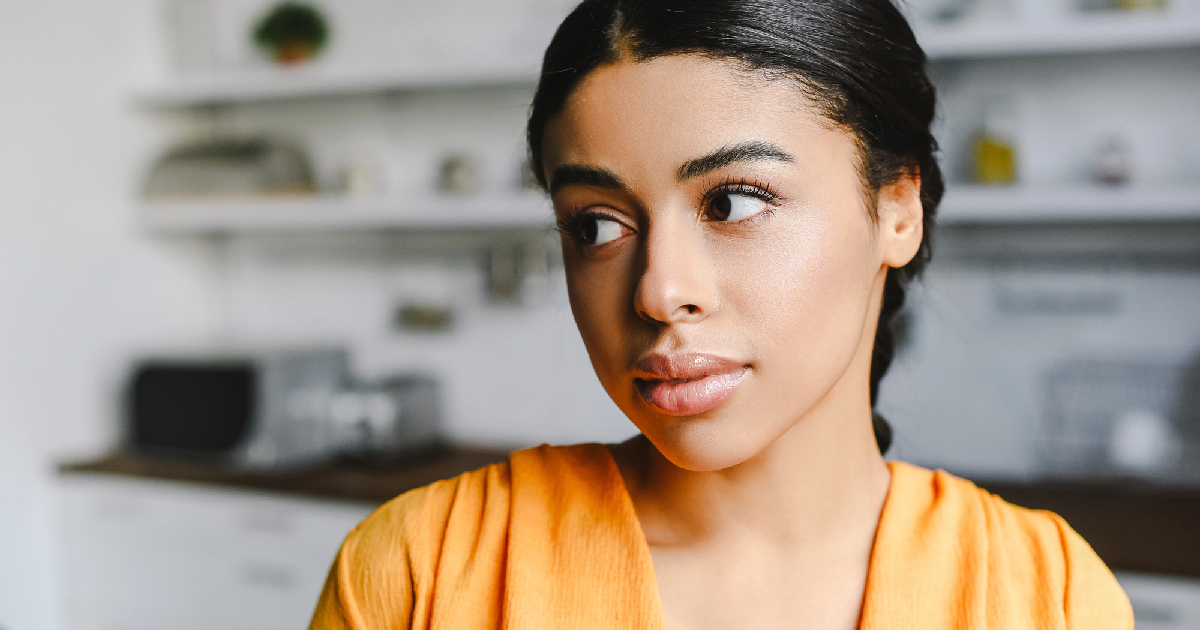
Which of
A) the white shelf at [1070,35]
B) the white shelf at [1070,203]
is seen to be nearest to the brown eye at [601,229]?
the white shelf at [1070,203]

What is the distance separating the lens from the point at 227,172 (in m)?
2.58

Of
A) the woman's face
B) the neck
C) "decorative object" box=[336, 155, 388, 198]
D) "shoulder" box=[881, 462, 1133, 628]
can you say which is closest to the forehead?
the woman's face

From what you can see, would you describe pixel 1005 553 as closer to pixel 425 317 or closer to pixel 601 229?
pixel 601 229

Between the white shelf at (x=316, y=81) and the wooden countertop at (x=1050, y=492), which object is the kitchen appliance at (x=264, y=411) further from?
the white shelf at (x=316, y=81)

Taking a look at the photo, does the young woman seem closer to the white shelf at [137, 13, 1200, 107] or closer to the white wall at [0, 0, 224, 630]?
the white shelf at [137, 13, 1200, 107]

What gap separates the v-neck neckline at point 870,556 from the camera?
71 centimetres

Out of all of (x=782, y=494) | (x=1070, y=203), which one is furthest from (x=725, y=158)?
(x=1070, y=203)

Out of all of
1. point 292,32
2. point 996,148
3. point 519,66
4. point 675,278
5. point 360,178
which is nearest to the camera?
point 675,278

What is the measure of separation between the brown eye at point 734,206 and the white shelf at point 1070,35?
1.60m

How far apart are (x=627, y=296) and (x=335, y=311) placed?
239 cm

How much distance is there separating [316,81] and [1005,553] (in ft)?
7.36

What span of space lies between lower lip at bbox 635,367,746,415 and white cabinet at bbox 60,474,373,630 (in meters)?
1.73

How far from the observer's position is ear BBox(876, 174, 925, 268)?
73 cm

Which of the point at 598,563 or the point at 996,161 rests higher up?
the point at 996,161
